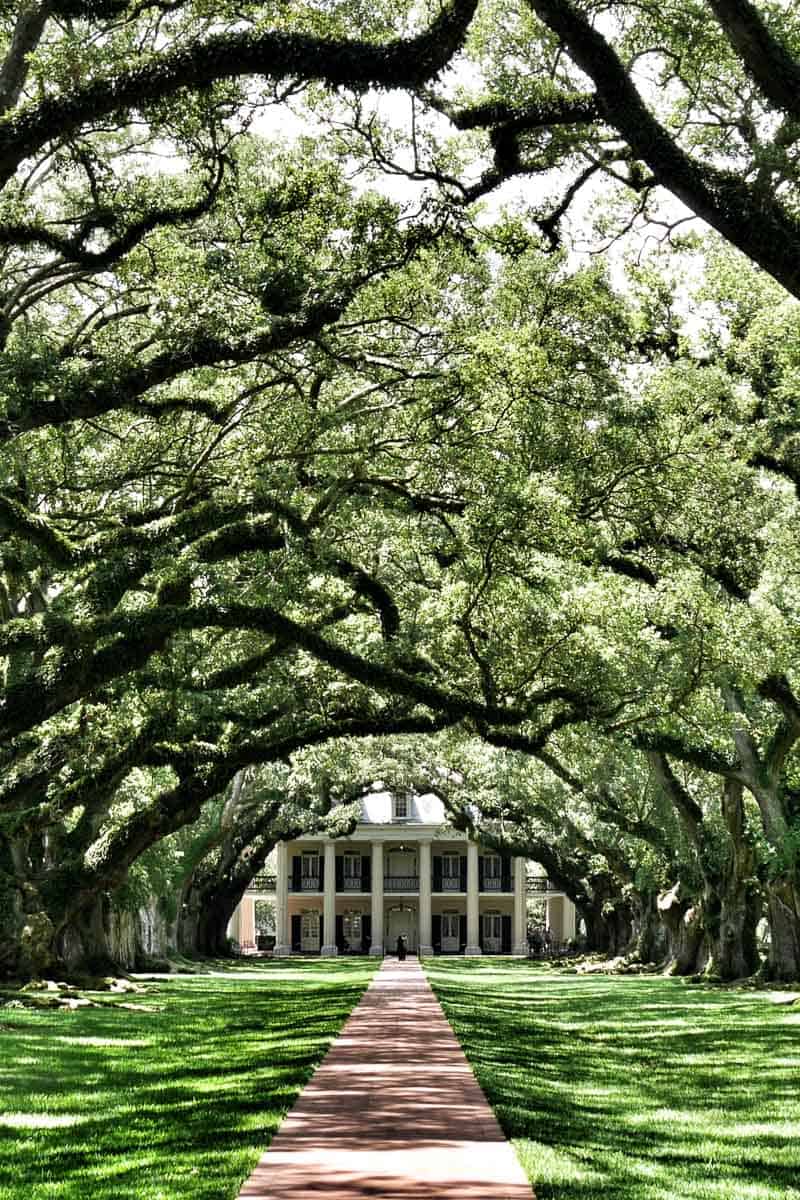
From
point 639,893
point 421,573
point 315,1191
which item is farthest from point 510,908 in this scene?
point 315,1191

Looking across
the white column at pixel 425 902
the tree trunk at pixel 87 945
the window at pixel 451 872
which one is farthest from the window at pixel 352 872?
the tree trunk at pixel 87 945

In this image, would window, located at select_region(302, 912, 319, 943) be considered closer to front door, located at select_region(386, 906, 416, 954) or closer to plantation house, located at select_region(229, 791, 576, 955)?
plantation house, located at select_region(229, 791, 576, 955)

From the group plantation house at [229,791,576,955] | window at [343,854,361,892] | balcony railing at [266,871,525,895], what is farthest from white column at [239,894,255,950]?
window at [343,854,361,892]

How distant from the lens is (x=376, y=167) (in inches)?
488

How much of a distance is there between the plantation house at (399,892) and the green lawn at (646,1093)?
49.5 metres

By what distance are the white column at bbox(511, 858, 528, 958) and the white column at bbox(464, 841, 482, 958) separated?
7.25 ft

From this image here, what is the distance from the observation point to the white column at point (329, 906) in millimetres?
74438

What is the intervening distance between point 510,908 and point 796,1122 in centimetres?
6767

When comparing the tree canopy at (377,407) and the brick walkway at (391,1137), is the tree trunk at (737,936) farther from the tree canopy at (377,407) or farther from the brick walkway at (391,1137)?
the brick walkway at (391,1137)

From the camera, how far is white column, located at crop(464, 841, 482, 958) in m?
74.5

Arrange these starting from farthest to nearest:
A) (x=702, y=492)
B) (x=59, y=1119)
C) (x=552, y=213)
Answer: (x=702, y=492) < (x=552, y=213) < (x=59, y=1119)

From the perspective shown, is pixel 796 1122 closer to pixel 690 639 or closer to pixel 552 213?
pixel 552 213

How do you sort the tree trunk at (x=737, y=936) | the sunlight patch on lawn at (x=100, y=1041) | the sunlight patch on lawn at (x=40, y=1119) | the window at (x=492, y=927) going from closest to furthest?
the sunlight patch on lawn at (x=40, y=1119) → the sunlight patch on lawn at (x=100, y=1041) → the tree trunk at (x=737, y=936) → the window at (x=492, y=927)

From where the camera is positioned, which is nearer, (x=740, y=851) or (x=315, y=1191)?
(x=315, y=1191)
